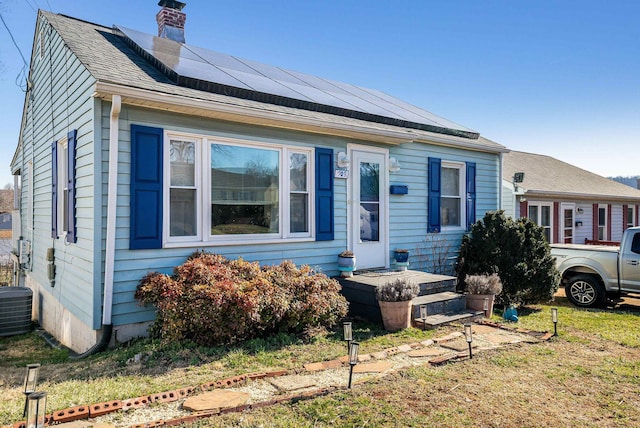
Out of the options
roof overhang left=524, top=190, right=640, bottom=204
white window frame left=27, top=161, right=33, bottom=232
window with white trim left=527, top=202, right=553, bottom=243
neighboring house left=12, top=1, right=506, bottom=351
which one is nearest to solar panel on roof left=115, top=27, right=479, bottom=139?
neighboring house left=12, top=1, right=506, bottom=351

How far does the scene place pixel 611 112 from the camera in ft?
56.4

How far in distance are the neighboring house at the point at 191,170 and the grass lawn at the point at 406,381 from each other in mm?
1078

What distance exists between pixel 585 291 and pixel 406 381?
6162mm

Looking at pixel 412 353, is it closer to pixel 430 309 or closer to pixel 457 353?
pixel 457 353

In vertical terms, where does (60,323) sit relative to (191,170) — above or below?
below

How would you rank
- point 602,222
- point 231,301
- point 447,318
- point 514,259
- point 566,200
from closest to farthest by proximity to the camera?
point 231,301 < point 447,318 < point 514,259 < point 566,200 < point 602,222

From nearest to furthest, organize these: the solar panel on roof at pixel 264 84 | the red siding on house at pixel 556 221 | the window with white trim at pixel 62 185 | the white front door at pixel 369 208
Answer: the solar panel on roof at pixel 264 84 → the window with white trim at pixel 62 185 → the white front door at pixel 369 208 → the red siding on house at pixel 556 221

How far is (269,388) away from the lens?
3732mm

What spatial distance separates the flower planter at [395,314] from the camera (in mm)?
5645

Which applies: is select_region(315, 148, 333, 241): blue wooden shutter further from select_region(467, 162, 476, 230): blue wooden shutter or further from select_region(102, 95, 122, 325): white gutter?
select_region(467, 162, 476, 230): blue wooden shutter

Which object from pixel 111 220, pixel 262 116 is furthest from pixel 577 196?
pixel 111 220

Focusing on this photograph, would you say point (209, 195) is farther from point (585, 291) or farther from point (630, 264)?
point (630, 264)

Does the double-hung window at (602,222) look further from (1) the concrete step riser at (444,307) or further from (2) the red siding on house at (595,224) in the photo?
(1) the concrete step riser at (444,307)

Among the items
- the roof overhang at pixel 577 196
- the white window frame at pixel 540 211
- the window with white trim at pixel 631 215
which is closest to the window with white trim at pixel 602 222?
the roof overhang at pixel 577 196
